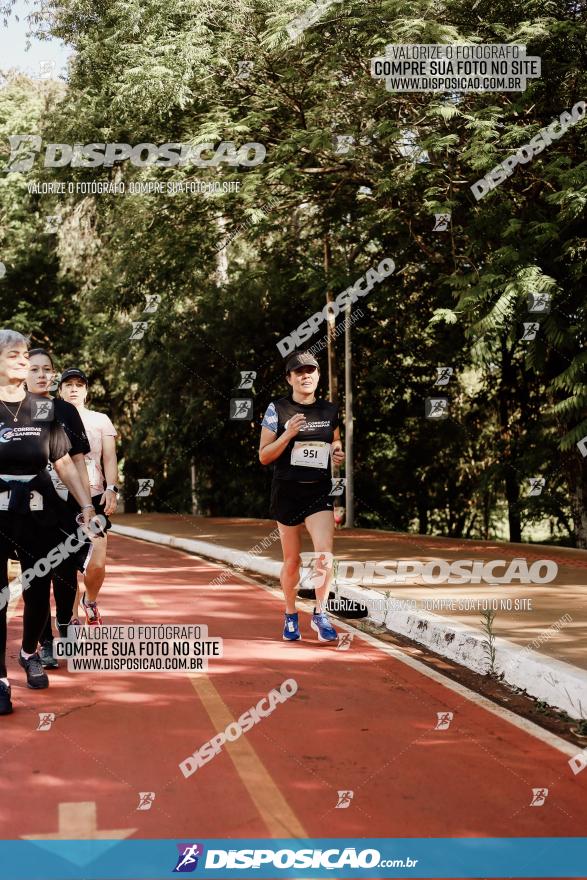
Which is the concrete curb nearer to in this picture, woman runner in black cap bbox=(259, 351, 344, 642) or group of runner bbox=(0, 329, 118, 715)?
woman runner in black cap bbox=(259, 351, 344, 642)

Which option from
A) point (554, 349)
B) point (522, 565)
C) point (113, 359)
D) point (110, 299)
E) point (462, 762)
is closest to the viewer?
point (462, 762)

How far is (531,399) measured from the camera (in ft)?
74.4

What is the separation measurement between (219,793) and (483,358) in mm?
10234

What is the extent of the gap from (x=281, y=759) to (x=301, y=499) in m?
2.94

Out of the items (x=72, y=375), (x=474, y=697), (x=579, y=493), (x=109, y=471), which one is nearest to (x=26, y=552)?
(x=109, y=471)

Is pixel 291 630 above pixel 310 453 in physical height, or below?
below

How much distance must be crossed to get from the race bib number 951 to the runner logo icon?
4014 mm

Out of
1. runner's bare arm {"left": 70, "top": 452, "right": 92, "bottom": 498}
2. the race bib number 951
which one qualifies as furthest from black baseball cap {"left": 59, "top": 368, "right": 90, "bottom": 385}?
the race bib number 951

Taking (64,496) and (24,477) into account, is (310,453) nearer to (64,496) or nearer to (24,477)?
(64,496)

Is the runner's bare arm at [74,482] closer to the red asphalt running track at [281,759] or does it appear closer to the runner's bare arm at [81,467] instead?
the runner's bare arm at [81,467]

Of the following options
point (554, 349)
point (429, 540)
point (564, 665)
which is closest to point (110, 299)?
point (429, 540)

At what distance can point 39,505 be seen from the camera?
19.9 ft

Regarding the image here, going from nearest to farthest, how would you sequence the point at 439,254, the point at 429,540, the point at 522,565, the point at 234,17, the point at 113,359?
the point at 522,565, the point at 234,17, the point at 429,540, the point at 439,254, the point at 113,359

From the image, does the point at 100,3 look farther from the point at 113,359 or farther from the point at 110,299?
the point at 113,359
